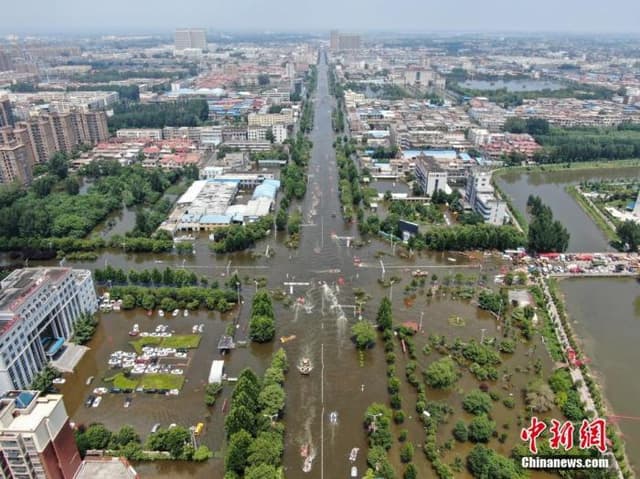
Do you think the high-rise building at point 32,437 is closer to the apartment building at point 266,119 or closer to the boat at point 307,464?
the boat at point 307,464

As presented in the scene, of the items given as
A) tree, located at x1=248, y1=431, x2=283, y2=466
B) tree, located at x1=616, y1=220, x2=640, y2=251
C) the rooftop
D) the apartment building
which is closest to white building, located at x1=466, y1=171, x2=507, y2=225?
tree, located at x1=616, y1=220, x2=640, y2=251

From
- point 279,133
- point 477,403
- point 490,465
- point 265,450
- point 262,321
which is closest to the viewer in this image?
point 490,465

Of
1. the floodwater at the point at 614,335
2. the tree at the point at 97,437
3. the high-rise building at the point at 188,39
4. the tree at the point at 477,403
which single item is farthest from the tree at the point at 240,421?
the high-rise building at the point at 188,39

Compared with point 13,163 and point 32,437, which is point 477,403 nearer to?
point 32,437

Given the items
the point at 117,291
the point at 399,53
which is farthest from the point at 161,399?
the point at 399,53

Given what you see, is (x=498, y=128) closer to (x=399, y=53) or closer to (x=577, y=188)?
(x=577, y=188)

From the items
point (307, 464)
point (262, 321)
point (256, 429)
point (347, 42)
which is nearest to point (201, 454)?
point (256, 429)

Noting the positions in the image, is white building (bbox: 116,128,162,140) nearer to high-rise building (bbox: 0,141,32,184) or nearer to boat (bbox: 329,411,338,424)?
high-rise building (bbox: 0,141,32,184)
